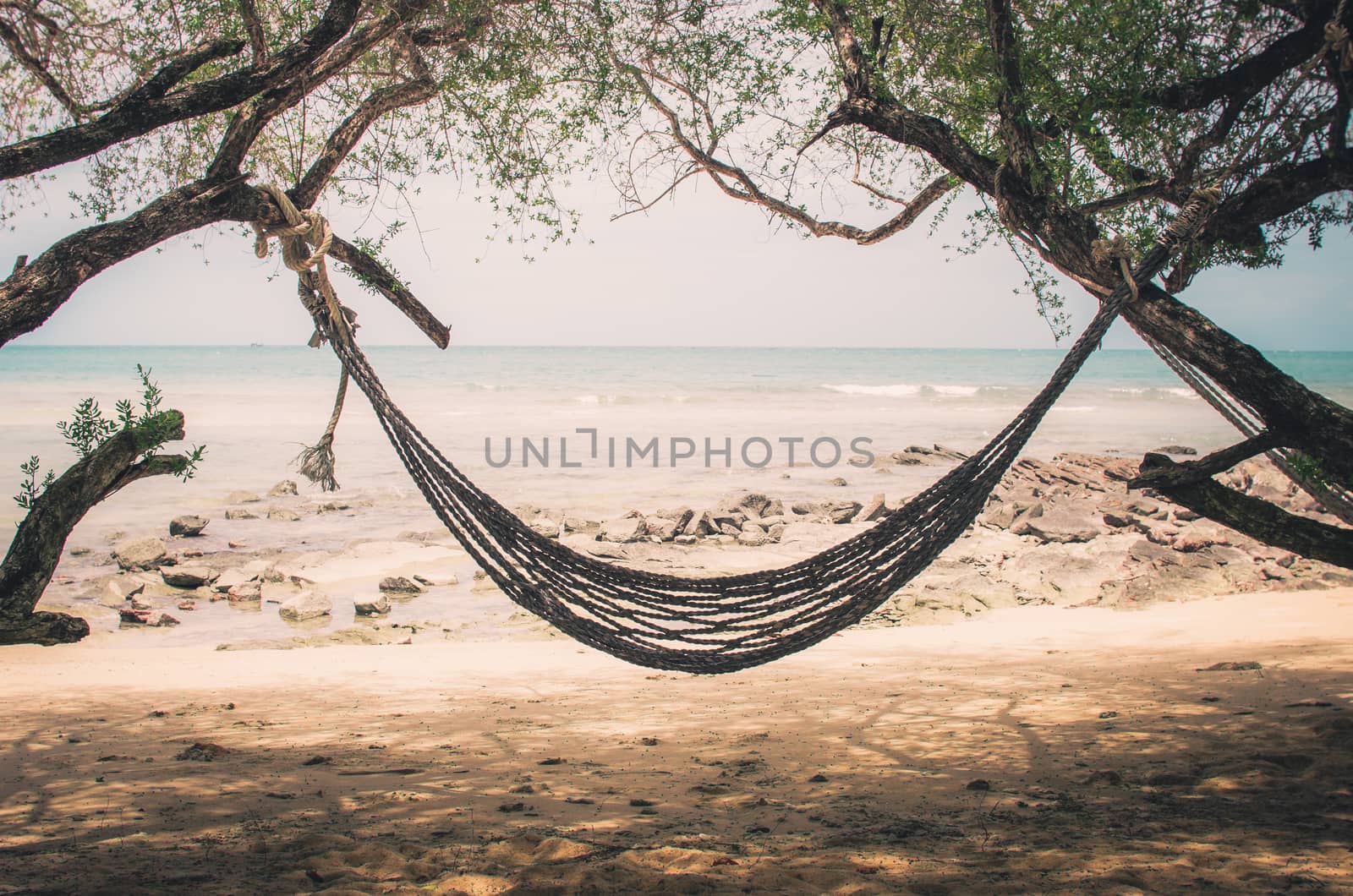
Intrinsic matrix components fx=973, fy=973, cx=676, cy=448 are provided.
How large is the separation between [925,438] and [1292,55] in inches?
597

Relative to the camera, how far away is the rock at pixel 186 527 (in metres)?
8.42

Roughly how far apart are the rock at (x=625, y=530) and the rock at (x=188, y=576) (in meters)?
2.93

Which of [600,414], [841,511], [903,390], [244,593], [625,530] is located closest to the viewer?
[244,593]

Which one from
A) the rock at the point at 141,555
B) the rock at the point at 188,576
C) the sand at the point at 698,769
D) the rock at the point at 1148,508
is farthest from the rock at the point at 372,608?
the rock at the point at 1148,508

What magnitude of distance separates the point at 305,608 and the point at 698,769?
3.60 m

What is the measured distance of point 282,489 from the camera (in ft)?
34.9

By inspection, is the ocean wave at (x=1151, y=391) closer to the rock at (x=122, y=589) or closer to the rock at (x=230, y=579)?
the rock at (x=230, y=579)

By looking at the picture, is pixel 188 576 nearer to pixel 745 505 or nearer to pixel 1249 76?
pixel 745 505

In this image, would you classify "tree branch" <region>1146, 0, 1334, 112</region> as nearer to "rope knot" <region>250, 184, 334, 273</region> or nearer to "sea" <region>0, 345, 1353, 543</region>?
"rope knot" <region>250, 184, 334, 273</region>

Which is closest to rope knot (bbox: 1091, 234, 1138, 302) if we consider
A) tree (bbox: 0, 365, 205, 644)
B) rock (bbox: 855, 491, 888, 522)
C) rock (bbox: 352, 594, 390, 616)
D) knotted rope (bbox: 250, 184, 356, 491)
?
knotted rope (bbox: 250, 184, 356, 491)

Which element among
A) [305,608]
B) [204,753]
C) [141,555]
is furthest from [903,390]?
[204,753]

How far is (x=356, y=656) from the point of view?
486cm

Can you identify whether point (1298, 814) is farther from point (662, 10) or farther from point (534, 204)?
point (662, 10)

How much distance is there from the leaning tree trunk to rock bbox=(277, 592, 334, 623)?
2516mm
